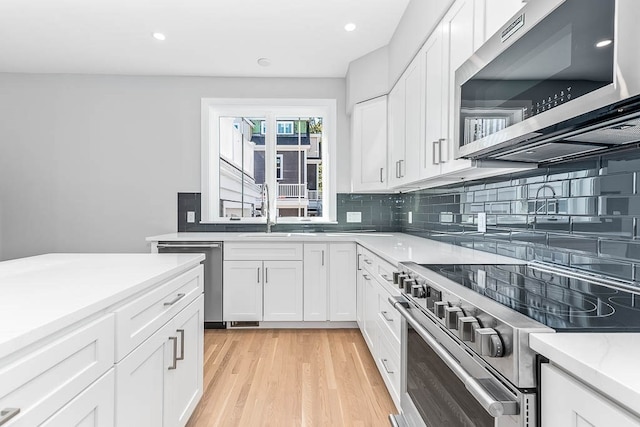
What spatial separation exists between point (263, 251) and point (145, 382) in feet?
6.60

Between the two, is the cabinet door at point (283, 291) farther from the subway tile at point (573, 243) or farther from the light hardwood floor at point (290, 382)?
the subway tile at point (573, 243)

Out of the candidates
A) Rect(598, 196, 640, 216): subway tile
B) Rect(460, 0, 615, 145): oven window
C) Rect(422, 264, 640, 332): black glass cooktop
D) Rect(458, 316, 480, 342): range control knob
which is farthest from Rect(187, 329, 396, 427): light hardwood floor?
Rect(460, 0, 615, 145): oven window

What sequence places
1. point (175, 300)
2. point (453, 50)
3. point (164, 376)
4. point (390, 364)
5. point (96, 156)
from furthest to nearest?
point (96, 156), point (390, 364), point (453, 50), point (175, 300), point (164, 376)

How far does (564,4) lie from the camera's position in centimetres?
87

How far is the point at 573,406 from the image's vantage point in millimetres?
597

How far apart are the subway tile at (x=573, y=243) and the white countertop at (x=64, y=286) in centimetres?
160

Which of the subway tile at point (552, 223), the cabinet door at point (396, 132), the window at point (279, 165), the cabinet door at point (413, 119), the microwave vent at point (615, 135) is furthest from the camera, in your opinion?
the window at point (279, 165)

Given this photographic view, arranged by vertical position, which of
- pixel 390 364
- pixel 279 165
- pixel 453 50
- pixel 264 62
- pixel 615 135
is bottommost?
pixel 390 364

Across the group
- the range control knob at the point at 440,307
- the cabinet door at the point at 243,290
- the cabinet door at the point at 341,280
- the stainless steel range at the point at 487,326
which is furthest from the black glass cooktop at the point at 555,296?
the cabinet door at the point at 243,290

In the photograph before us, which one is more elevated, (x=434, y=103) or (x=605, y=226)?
(x=434, y=103)

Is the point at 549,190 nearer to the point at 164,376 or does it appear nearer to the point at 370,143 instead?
the point at 164,376

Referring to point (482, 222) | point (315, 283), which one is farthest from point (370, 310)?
point (482, 222)

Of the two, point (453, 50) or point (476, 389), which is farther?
point (453, 50)

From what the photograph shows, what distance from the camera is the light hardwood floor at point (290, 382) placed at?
1.91 metres
